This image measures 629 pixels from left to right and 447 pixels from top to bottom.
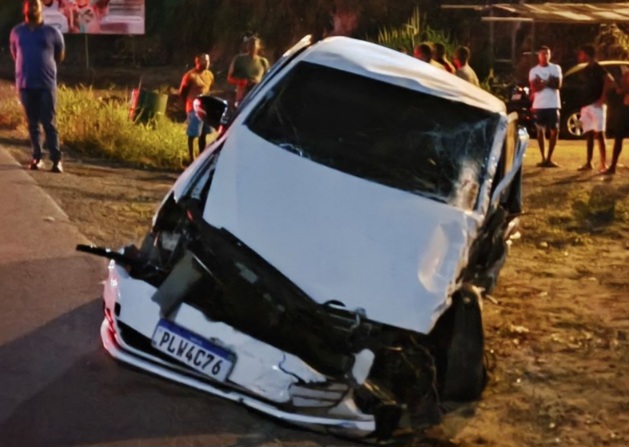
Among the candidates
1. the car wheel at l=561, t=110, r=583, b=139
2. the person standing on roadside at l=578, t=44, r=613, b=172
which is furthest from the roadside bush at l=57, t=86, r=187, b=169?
the car wheel at l=561, t=110, r=583, b=139

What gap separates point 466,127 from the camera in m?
6.94

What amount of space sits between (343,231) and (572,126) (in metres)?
14.0

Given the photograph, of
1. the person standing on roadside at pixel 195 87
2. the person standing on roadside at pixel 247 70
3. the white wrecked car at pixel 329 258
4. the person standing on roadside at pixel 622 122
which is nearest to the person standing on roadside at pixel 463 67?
the person standing on roadside at pixel 622 122

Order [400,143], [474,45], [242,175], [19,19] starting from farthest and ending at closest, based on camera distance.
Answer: [19,19] → [474,45] → [400,143] → [242,175]

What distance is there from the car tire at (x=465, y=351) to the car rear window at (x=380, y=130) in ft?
2.00

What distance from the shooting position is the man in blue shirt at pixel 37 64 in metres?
11.5

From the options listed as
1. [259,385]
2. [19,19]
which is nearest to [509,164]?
[259,385]

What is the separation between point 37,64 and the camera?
11.5 m

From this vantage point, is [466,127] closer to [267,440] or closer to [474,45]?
[267,440]

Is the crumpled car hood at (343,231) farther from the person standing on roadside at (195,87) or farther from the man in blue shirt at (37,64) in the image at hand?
the person standing on roadside at (195,87)

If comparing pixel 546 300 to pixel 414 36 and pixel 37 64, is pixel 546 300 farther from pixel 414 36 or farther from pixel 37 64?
pixel 414 36

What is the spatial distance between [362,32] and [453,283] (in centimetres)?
2222

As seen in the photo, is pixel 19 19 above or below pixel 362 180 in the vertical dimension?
below

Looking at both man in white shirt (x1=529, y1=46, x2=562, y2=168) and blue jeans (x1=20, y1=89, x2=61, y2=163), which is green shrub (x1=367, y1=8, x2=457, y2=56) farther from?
blue jeans (x1=20, y1=89, x2=61, y2=163)
